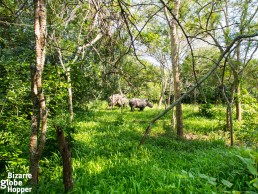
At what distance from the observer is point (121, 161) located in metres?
3.97

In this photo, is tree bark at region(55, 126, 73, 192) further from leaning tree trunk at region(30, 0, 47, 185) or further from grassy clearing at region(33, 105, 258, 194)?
grassy clearing at region(33, 105, 258, 194)

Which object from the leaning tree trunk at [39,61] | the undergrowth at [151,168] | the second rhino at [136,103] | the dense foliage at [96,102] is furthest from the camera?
the second rhino at [136,103]

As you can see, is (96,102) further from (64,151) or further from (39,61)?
(39,61)

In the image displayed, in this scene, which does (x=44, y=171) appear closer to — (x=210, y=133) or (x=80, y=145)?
(x=80, y=145)

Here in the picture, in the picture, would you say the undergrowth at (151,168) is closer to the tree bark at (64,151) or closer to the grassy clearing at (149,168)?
the grassy clearing at (149,168)

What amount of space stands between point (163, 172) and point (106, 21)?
2.50m

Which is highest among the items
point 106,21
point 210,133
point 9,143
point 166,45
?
point 166,45

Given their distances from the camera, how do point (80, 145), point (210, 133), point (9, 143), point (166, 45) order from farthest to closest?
point (166, 45)
point (210, 133)
point (80, 145)
point (9, 143)

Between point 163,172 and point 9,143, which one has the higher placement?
Result: point 9,143

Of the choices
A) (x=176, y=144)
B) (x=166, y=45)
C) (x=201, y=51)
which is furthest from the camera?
(x=201, y=51)

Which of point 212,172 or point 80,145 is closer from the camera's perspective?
point 212,172

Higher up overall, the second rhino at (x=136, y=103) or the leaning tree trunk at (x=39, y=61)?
the leaning tree trunk at (x=39, y=61)

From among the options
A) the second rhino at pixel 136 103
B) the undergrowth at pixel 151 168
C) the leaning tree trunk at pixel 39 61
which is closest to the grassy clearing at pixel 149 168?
the undergrowth at pixel 151 168

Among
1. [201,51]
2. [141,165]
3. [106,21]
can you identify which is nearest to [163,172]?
[141,165]
